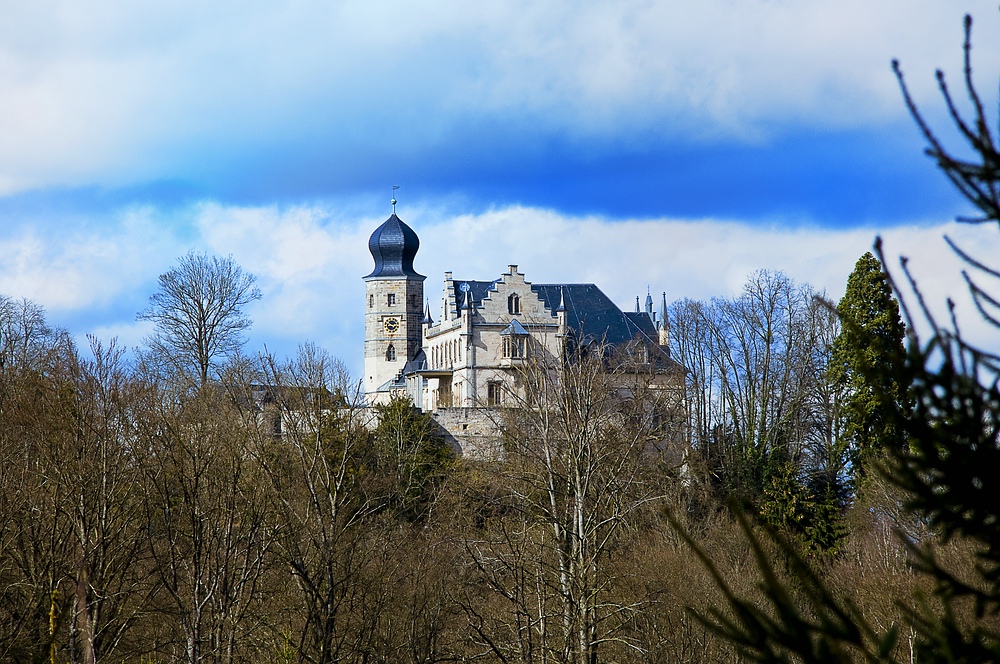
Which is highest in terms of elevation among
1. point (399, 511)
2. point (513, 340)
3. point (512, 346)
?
point (513, 340)

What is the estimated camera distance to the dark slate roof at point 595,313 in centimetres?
6462

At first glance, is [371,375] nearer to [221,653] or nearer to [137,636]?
[137,636]

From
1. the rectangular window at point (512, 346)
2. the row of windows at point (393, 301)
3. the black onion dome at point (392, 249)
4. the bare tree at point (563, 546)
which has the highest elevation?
the black onion dome at point (392, 249)

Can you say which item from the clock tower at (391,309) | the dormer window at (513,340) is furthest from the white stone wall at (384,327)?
the dormer window at (513,340)

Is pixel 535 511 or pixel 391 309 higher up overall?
pixel 391 309

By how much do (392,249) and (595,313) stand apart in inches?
804

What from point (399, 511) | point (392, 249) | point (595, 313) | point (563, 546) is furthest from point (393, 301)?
point (563, 546)

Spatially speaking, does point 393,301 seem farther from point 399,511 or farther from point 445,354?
point 399,511

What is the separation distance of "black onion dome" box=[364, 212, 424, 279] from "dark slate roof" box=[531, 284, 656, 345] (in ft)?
56.0

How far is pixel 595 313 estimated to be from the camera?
66.1 meters

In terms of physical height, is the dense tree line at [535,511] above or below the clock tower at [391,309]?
below

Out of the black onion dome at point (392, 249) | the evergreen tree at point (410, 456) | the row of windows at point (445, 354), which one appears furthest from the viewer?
the black onion dome at point (392, 249)

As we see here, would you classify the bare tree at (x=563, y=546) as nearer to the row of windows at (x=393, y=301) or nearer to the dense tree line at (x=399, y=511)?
the dense tree line at (x=399, y=511)

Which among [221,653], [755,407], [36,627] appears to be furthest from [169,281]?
[221,653]
